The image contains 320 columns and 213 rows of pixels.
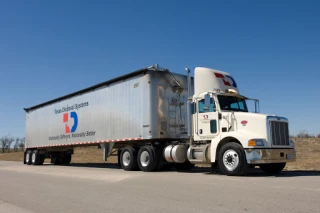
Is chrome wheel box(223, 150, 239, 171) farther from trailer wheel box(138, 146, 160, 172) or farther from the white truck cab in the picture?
trailer wheel box(138, 146, 160, 172)

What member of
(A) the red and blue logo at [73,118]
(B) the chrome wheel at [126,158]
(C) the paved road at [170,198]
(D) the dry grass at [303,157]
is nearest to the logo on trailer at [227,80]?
(C) the paved road at [170,198]

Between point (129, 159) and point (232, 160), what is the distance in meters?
5.65

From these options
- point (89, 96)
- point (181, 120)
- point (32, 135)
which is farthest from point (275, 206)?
point (32, 135)

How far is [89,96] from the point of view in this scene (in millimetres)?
18188

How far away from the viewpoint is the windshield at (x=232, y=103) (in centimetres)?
1230

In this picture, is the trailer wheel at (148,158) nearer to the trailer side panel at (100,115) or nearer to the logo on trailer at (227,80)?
the trailer side panel at (100,115)

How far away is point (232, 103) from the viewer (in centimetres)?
1257

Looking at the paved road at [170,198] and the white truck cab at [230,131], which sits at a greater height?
the white truck cab at [230,131]

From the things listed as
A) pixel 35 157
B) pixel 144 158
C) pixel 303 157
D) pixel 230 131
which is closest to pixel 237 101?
pixel 230 131

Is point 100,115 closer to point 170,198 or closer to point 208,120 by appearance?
point 208,120

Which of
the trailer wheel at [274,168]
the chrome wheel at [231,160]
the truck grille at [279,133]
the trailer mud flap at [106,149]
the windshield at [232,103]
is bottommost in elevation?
the trailer wheel at [274,168]

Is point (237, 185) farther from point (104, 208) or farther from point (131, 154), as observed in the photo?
point (131, 154)

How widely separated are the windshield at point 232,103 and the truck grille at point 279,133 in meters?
1.74

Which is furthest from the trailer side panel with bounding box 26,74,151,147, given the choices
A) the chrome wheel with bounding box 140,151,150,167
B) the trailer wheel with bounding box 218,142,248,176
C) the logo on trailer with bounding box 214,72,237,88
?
the trailer wheel with bounding box 218,142,248,176
